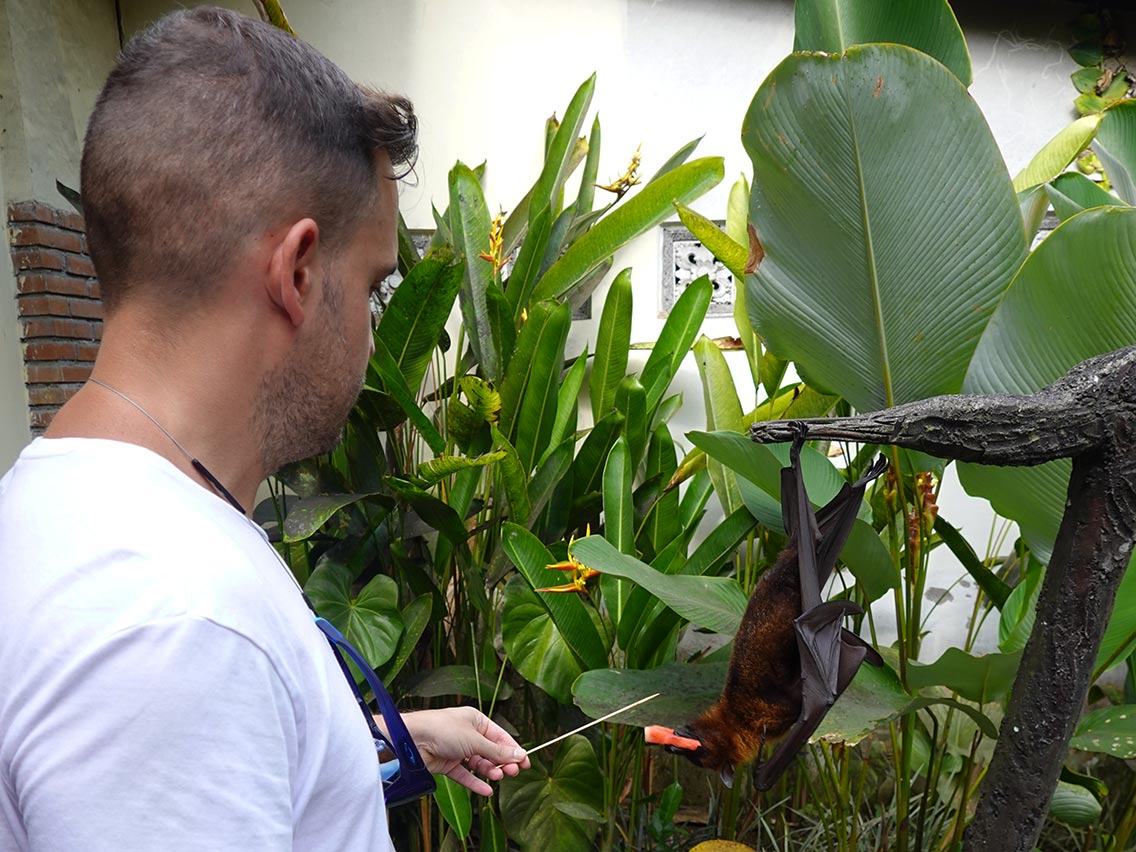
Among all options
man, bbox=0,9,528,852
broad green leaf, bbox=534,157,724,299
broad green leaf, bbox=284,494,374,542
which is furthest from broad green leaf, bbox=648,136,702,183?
man, bbox=0,9,528,852

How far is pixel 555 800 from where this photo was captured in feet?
5.88

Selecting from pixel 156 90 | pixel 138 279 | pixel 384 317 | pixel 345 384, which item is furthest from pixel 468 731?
pixel 384 317

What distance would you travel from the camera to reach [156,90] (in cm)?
64

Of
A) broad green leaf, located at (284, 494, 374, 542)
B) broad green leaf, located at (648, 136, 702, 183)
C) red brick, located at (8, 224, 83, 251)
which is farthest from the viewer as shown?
broad green leaf, located at (648, 136, 702, 183)

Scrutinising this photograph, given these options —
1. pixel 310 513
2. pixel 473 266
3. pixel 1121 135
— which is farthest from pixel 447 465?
pixel 1121 135

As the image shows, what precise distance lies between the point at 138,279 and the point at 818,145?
85 cm

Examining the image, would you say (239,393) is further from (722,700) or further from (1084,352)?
(1084,352)

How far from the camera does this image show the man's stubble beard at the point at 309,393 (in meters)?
0.68

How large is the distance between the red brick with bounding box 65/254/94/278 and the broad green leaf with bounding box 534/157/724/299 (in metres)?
1.39

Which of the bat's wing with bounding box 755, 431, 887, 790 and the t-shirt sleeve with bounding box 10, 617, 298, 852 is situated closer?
the t-shirt sleeve with bounding box 10, 617, 298, 852

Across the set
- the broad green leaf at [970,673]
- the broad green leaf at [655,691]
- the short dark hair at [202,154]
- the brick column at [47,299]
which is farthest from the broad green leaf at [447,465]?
the brick column at [47,299]

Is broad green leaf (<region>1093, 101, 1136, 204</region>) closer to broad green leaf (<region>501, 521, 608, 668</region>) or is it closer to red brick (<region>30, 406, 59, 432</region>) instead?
broad green leaf (<region>501, 521, 608, 668</region>)

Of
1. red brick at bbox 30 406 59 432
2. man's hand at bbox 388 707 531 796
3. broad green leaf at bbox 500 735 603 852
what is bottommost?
broad green leaf at bbox 500 735 603 852

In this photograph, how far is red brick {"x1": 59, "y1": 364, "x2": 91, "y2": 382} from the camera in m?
2.41
